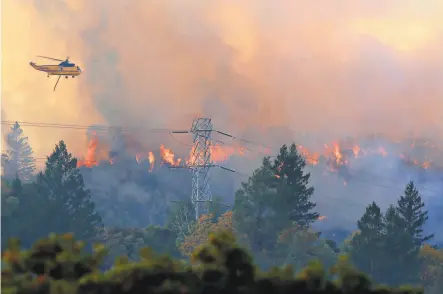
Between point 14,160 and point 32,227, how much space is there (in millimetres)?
59824

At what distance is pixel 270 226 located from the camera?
3716 inches

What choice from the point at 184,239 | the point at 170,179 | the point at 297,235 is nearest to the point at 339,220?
the point at 170,179

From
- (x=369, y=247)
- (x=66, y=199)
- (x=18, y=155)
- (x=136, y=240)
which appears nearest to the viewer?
(x=369, y=247)

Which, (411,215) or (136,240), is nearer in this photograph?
(411,215)

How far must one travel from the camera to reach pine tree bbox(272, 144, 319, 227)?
97.4 m

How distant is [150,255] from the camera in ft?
59.8

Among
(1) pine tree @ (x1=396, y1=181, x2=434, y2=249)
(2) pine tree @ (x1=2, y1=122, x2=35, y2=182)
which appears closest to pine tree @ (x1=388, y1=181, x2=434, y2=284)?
(1) pine tree @ (x1=396, y1=181, x2=434, y2=249)

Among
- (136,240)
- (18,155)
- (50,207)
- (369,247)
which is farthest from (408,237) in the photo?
(18,155)

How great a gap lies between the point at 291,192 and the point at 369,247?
1316cm

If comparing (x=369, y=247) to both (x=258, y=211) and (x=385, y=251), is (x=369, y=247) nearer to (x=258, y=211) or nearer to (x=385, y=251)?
(x=385, y=251)

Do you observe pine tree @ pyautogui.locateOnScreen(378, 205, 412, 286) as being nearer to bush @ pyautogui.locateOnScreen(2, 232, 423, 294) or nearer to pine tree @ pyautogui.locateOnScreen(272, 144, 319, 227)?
pine tree @ pyautogui.locateOnScreen(272, 144, 319, 227)

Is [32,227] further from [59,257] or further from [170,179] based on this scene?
[59,257]

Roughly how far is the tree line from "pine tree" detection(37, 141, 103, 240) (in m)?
0.09

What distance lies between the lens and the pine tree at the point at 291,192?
97.4 m
